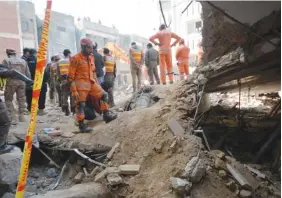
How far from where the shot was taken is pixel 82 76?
5.20 m

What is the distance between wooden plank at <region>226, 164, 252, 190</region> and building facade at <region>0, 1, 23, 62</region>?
19.6 metres

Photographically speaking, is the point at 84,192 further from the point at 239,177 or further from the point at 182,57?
the point at 182,57

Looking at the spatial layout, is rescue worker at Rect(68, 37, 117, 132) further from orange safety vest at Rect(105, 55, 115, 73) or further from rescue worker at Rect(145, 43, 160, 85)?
rescue worker at Rect(145, 43, 160, 85)

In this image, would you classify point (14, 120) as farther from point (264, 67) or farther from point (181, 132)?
point (264, 67)

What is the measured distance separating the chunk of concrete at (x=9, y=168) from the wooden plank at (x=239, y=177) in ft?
10.4

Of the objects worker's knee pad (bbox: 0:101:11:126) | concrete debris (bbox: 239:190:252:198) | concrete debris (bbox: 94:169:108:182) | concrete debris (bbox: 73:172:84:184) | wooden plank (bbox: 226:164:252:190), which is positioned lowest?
concrete debris (bbox: 73:172:84:184)

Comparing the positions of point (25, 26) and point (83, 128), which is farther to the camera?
point (25, 26)

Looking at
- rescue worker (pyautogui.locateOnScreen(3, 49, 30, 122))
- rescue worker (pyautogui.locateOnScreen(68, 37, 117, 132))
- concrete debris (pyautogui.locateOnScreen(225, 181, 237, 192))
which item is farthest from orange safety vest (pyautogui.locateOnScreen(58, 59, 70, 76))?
concrete debris (pyautogui.locateOnScreen(225, 181, 237, 192))

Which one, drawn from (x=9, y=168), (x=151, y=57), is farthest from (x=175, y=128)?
(x=151, y=57)

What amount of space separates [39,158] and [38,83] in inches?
134

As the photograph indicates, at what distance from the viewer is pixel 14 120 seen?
6551 millimetres

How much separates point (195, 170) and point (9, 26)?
66.9 ft

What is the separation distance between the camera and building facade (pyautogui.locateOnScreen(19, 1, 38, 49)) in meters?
20.6

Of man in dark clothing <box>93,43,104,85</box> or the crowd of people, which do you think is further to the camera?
man in dark clothing <box>93,43,104,85</box>
